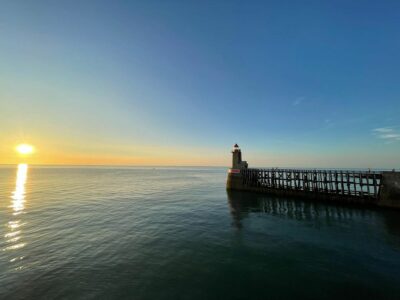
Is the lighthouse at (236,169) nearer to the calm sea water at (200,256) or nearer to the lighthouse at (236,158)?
the lighthouse at (236,158)

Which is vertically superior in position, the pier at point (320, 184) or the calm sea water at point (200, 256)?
the pier at point (320, 184)

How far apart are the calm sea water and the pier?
3104 millimetres

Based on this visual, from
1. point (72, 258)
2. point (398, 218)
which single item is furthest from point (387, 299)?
point (398, 218)

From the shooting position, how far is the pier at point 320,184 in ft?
84.9

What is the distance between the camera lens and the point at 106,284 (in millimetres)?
10328

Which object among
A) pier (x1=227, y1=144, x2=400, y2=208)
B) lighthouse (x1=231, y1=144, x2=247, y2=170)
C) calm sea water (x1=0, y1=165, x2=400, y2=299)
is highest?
lighthouse (x1=231, y1=144, x2=247, y2=170)

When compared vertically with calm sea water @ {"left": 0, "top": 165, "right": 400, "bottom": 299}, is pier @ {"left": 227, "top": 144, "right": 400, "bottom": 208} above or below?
above

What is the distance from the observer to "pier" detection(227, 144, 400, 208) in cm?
2588

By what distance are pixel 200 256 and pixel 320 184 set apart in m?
29.6

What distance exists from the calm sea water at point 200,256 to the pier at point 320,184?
3104mm

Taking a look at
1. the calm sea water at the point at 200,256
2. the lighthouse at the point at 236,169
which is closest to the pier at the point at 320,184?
the lighthouse at the point at 236,169

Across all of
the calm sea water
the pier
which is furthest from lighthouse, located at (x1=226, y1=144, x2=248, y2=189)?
the calm sea water

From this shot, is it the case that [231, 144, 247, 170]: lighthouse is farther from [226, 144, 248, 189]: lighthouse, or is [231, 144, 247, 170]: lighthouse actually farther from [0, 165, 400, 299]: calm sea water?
[0, 165, 400, 299]: calm sea water

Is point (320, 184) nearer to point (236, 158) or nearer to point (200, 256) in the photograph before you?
point (236, 158)
